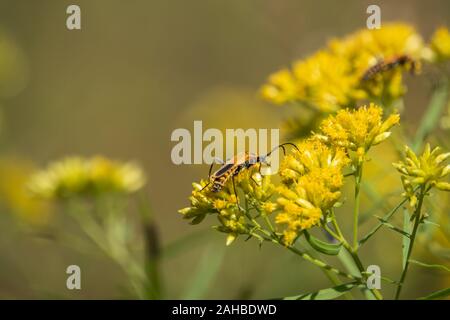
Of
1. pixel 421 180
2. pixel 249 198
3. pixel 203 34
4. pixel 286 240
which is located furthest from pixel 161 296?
pixel 203 34

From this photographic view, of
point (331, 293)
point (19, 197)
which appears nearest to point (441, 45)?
point (331, 293)

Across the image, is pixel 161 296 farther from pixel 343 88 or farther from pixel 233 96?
pixel 233 96

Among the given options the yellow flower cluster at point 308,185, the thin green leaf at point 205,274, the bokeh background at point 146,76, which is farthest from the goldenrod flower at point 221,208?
the bokeh background at point 146,76

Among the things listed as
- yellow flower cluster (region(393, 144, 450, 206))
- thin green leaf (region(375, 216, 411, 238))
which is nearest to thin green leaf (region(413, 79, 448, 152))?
yellow flower cluster (region(393, 144, 450, 206))

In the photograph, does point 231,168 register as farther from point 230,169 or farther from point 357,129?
point 357,129

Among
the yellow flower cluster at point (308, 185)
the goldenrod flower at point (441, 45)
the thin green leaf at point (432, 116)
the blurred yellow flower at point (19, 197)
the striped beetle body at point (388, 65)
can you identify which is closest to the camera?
the yellow flower cluster at point (308, 185)

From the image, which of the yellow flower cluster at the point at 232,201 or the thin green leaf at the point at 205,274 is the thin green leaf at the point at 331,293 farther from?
the thin green leaf at the point at 205,274
